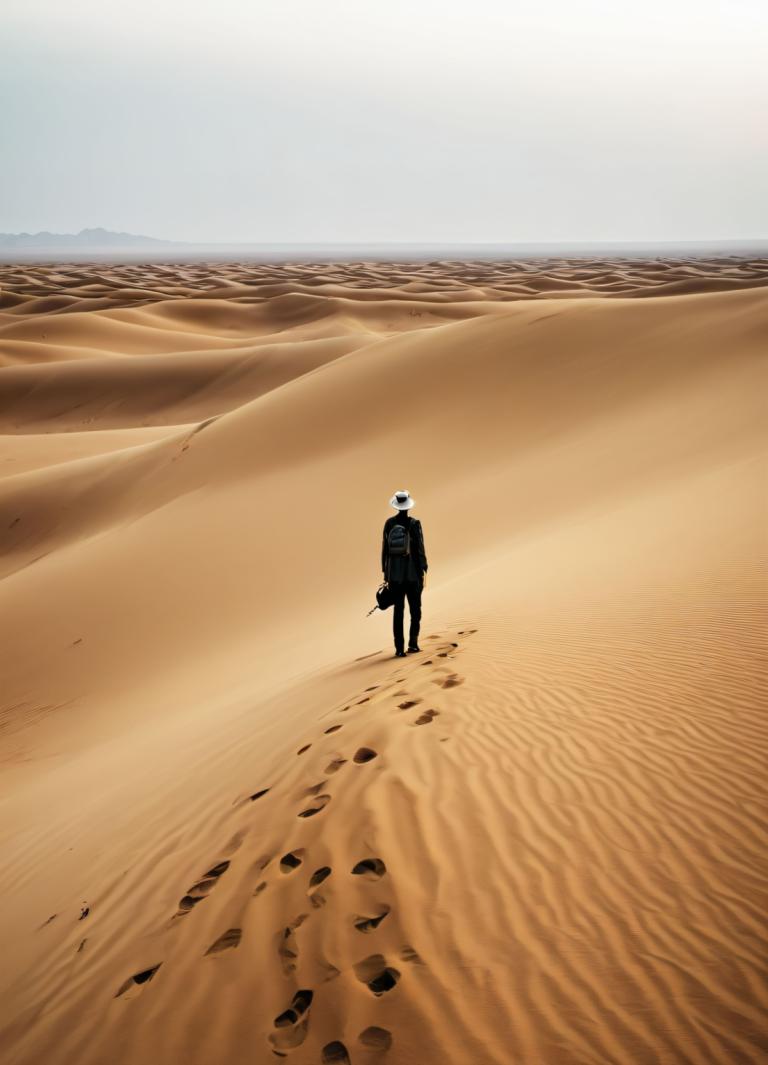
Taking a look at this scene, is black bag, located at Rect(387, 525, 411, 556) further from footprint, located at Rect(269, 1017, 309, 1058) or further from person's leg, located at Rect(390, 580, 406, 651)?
footprint, located at Rect(269, 1017, 309, 1058)

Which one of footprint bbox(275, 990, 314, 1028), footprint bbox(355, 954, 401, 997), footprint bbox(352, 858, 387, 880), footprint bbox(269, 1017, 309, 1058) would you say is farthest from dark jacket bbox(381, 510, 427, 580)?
footprint bbox(269, 1017, 309, 1058)

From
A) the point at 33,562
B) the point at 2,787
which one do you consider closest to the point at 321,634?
the point at 2,787

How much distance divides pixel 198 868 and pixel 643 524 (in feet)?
21.3

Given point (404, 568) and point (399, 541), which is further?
point (404, 568)

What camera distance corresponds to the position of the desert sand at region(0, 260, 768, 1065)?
9.59 ft

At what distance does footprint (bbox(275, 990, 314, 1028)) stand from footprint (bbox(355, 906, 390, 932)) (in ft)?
1.02

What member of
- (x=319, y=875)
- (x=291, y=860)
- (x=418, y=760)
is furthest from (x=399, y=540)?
(x=319, y=875)

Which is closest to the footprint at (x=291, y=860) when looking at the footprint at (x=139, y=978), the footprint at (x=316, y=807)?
the footprint at (x=316, y=807)

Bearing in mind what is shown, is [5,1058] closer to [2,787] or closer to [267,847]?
[267,847]

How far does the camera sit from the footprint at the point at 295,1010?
2.94 metres

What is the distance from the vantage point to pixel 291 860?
3.75m

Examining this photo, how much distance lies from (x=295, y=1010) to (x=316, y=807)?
121cm

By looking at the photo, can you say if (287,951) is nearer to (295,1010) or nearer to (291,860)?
(295,1010)

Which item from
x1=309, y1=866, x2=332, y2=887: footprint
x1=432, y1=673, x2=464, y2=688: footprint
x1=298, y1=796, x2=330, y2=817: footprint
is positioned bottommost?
x1=432, y1=673, x2=464, y2=688: footprint
